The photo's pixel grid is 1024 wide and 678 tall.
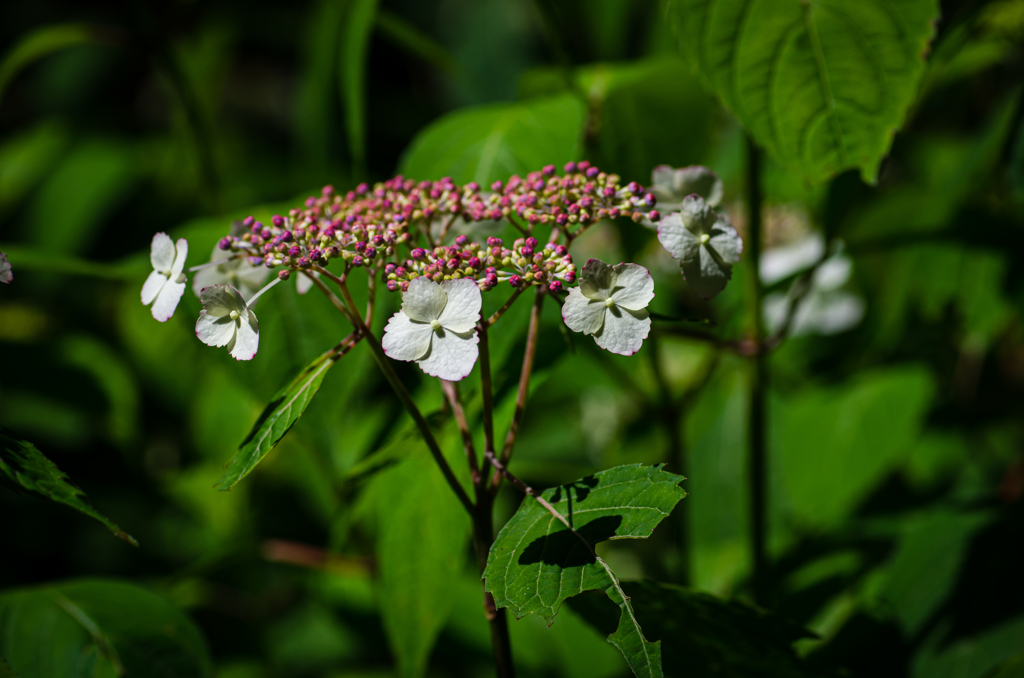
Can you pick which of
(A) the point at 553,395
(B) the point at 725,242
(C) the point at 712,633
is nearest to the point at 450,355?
(B) the point at 725,242

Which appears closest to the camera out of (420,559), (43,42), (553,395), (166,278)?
(166,278)

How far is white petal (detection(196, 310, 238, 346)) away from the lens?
19.3 inches

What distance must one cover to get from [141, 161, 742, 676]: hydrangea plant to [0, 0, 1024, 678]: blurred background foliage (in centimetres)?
8

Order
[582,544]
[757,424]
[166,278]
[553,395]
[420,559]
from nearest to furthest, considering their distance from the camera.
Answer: [582,544]
[166,278]
[420,559]
[757,424]
[553,395]

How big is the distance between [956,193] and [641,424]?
64 cm

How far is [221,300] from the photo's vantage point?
49 centimetres

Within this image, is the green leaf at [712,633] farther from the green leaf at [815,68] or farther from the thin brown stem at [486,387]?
the green leaf at [815,68]

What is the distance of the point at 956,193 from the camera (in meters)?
1.08

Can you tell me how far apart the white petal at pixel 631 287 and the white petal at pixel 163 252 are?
0.34 m

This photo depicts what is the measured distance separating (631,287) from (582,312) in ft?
0.13

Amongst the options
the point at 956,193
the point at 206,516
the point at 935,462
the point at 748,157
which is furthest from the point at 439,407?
the point at 935,462

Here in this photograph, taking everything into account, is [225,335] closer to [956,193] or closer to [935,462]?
[956,193]

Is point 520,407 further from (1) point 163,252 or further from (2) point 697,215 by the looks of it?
(1) point 163,252

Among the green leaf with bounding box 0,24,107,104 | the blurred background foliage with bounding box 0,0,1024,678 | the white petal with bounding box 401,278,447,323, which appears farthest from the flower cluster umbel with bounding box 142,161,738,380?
the green leaf with bounding box 0,24,107,104
